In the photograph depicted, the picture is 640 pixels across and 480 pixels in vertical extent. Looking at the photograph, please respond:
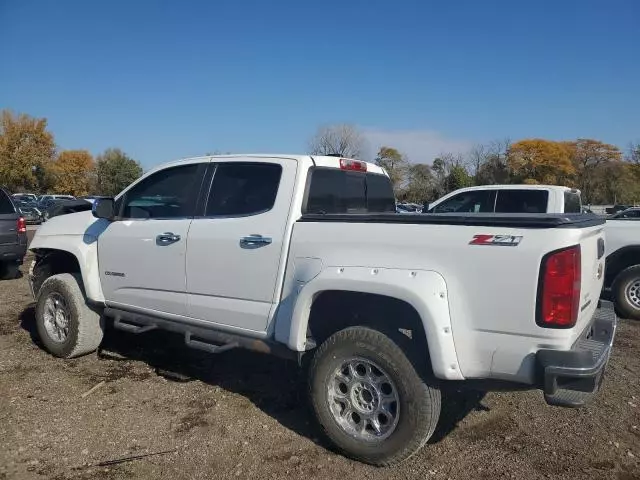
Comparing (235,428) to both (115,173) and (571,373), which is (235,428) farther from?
(115,173)

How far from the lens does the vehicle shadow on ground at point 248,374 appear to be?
4.15 metres

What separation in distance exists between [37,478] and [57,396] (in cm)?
137

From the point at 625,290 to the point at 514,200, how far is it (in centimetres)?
260

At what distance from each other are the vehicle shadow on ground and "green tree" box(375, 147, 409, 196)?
63.1m

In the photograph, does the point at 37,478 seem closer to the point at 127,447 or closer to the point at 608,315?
the point at 127,447

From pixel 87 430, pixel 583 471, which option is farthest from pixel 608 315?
pixel 87 430

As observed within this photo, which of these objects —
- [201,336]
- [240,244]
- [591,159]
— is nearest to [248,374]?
[201,336]

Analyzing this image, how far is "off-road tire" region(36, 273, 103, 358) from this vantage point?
5.25 meters

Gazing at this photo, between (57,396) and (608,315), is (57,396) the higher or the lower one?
the lower one

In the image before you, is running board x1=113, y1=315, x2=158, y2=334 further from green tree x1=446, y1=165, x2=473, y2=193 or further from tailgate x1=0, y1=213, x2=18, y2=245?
green tree x1=446, y1=165, x2=473, y2=193

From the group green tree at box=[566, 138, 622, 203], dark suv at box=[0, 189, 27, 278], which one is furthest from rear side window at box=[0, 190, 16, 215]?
green tree at box=[566, 138, 622, 203]

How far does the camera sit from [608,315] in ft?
12.8

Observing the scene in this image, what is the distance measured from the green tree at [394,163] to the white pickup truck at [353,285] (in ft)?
210

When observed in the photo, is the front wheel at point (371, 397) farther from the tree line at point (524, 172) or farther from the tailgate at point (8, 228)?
the tree line at point (524, 172)
